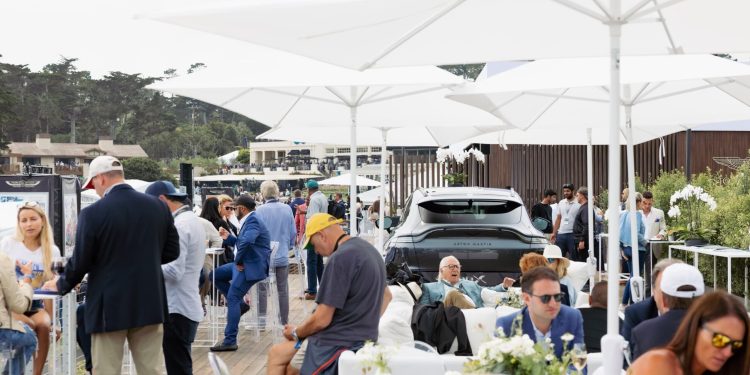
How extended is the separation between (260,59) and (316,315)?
4855mm

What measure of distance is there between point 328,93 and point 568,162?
18.7 metres

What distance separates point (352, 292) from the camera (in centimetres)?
637

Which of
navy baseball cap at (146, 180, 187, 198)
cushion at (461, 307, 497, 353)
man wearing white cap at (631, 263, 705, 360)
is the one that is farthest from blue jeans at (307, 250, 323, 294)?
man wearing white cap at (631, 263, 705, 360)

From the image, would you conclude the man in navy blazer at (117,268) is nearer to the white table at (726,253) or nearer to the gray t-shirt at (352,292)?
the gray t-shirt at (352,292)

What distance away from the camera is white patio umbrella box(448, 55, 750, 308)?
872 cm

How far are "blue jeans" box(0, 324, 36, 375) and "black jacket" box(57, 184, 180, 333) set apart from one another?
986 mm

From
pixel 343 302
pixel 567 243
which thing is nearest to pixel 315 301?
pixel 343 302

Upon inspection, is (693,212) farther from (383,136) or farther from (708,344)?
(708,344)

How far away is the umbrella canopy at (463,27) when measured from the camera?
602cm

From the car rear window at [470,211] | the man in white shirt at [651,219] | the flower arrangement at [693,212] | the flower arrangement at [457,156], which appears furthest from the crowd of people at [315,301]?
the flower arrangement at [457,156]

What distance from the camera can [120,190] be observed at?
22.3 ft

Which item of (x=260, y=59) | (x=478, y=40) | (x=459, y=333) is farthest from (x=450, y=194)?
(x=478, y=40)

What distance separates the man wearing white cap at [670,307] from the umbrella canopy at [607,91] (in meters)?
3.33

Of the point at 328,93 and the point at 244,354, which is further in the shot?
the point at 328,93
